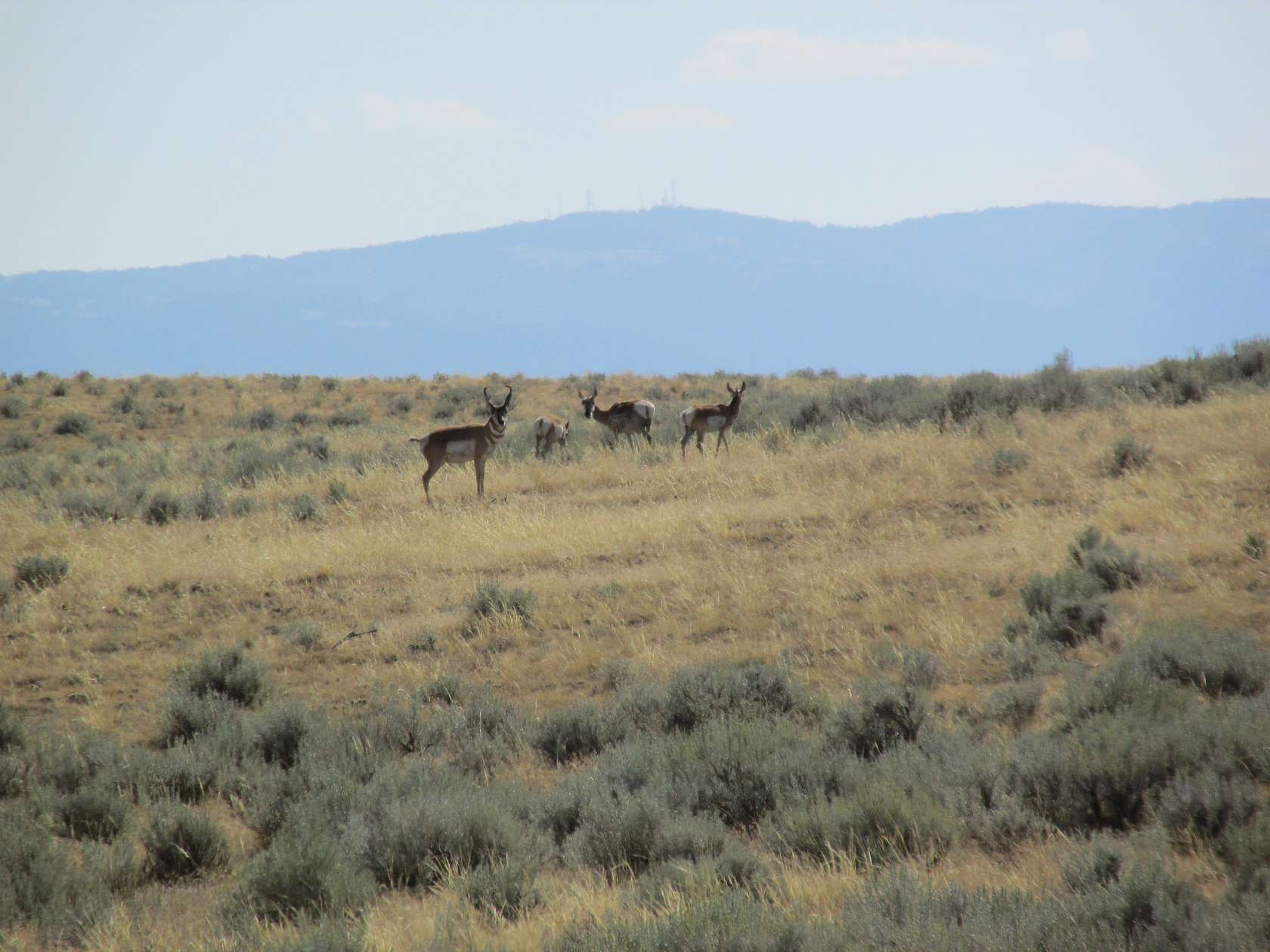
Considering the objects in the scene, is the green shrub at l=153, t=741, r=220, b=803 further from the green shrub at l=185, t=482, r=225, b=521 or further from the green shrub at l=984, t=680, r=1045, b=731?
the green shrub at l=185, t=482, r=225, b=521

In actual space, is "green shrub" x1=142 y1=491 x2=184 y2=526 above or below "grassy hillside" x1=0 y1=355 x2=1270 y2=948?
above

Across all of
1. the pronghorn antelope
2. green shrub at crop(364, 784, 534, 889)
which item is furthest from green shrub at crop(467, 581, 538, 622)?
the pronghorn antelope

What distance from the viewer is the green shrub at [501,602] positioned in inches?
406

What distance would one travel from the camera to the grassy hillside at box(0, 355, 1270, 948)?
4742 mm

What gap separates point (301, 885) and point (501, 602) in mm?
5505

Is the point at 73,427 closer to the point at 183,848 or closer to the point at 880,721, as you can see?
the point at 183,848

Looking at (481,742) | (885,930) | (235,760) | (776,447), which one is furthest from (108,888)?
(776,447)

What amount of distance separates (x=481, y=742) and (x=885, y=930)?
409 centimetres

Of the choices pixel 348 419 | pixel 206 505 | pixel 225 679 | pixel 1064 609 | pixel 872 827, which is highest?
pixel 348 419

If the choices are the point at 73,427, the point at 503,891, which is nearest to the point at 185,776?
the point at 503,891

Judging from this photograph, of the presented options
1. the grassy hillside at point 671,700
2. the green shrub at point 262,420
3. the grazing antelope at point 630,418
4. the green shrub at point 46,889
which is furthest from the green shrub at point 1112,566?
the green shrub at point 262,420

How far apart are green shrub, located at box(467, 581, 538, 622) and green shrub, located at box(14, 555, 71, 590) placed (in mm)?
5595

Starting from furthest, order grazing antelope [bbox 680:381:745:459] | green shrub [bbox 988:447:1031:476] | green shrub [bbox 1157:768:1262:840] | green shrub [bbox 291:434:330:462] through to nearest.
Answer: green shrub [bbox 291:434:330:462]
grazing antelope [bbox 680:381:745:459]
green shrub [bbox 988:447:1031:476]
green shrub [bbox 1157:768:1262:840]

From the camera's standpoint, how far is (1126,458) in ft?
44.7
